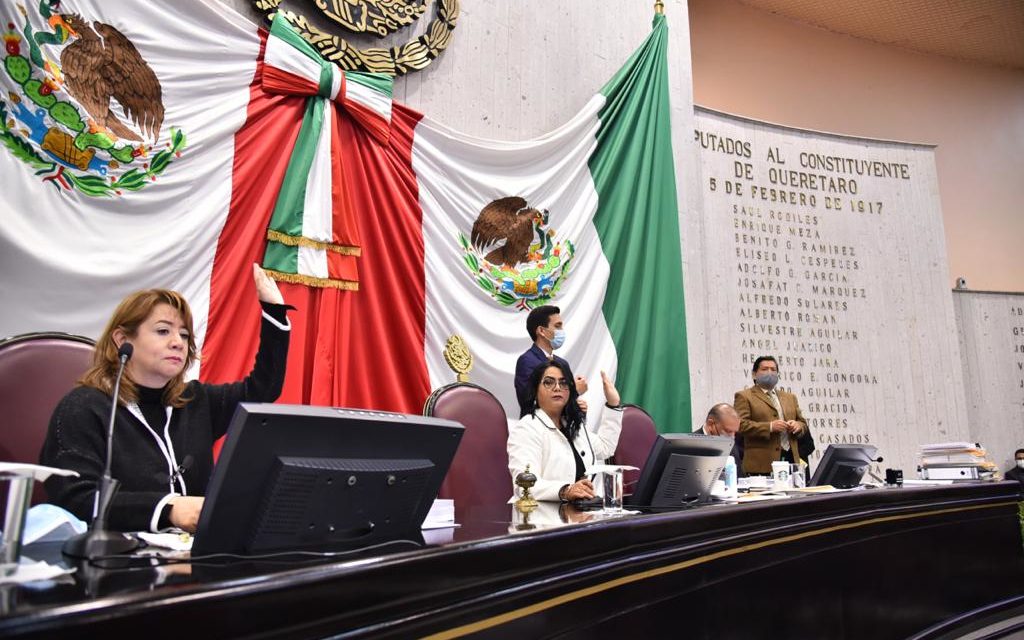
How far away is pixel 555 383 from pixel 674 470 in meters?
0.69

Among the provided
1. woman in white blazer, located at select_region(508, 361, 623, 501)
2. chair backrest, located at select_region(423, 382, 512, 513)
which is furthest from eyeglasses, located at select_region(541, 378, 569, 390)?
chair backrest, located at select_region(423, 382, 512, 513)

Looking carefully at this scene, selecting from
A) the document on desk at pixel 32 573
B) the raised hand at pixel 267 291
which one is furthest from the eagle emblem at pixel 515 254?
the document on desk at pixel 32 573

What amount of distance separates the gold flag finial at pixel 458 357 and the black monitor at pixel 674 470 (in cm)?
154

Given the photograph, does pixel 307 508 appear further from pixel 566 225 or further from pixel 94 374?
pixel 566 225

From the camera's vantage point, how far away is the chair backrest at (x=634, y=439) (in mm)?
2855

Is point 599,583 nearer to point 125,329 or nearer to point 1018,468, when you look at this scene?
point 125,329

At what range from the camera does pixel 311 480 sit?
33.8 inches

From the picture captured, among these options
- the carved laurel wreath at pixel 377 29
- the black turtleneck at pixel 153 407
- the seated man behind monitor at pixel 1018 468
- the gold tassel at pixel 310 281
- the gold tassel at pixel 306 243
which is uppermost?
the carved laurel wreath at pixel 377 29

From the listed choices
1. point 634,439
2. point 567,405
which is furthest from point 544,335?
point 567,405

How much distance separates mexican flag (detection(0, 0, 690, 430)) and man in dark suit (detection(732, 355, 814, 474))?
0.37 m

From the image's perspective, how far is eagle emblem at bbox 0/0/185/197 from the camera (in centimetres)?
221

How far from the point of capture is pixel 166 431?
1539 millimetres

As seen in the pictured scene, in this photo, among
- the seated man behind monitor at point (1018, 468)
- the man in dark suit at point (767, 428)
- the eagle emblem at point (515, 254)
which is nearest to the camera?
the eagle emblem at point (515, 254)

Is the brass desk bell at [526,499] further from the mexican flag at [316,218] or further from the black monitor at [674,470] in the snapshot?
the mexican flag at [316,218]
